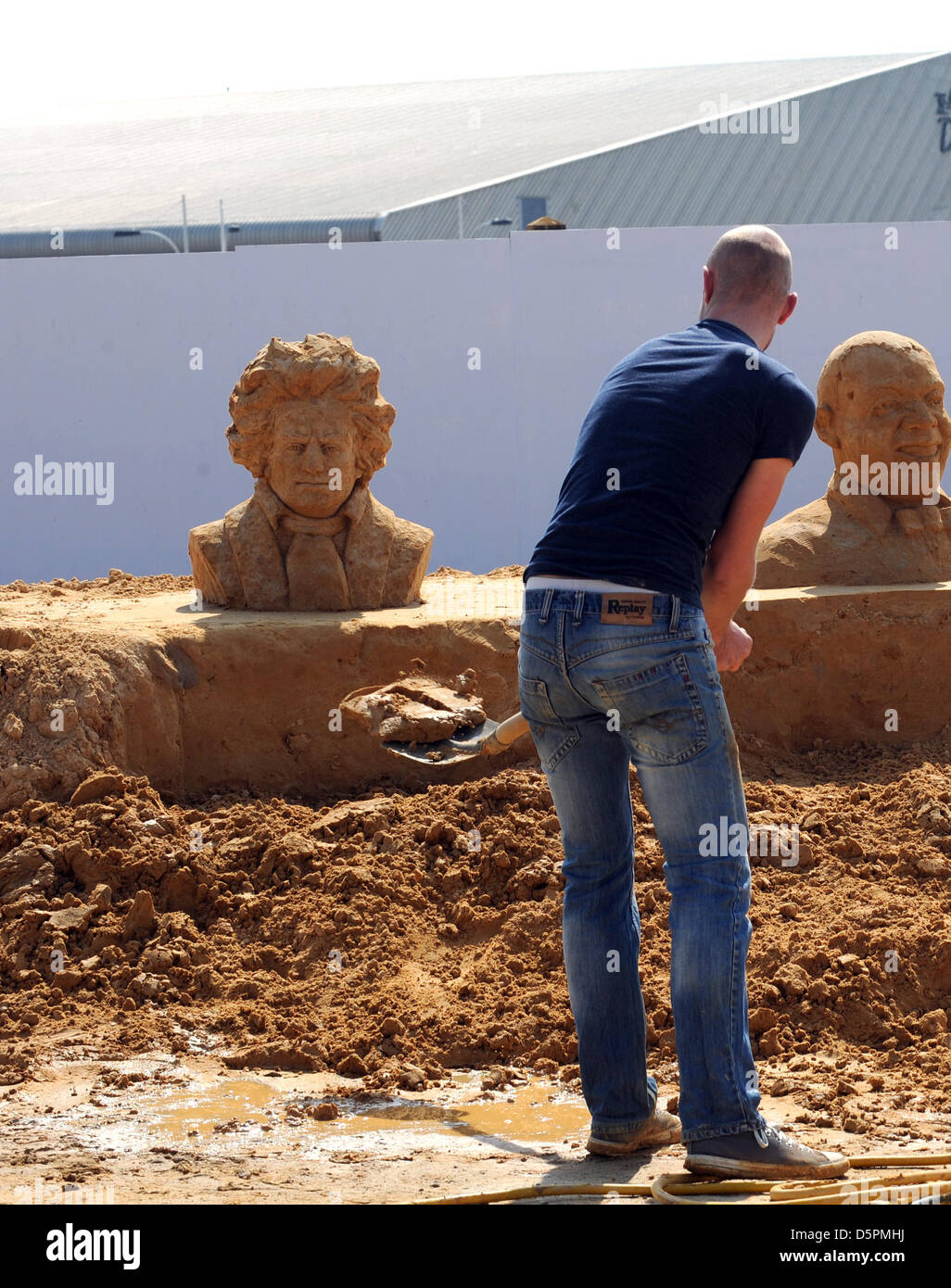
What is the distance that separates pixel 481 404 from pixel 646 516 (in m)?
8.31

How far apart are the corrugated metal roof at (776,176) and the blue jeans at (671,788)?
10749mm

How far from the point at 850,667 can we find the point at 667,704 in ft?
10.9

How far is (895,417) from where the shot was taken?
6.59 metres

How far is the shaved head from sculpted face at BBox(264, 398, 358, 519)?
3.30 meters

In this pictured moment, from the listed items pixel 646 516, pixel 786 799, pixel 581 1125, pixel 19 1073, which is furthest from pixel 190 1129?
pixel 786 799

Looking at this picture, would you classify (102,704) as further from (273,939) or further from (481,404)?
(481,404)

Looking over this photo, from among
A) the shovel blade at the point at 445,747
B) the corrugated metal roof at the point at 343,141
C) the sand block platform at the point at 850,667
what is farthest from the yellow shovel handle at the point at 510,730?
the corrugated metal roof at the point at 343,141

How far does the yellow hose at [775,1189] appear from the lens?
2727mm

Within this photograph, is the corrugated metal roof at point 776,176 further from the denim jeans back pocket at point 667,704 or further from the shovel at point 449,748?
the denim jeans back pocket at point 667,704

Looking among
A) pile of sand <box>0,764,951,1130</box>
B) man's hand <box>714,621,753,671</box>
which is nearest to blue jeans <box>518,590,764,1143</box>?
man's hand <box>714,621,753,671</box>

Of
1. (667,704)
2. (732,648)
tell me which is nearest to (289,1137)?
(667,704)

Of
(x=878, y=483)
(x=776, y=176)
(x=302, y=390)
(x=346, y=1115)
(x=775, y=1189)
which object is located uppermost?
(x=776, y=176)

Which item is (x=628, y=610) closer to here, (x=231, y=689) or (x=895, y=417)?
(x=231, y=689)

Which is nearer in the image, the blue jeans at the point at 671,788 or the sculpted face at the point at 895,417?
the blue jeans at the point at 671,788
